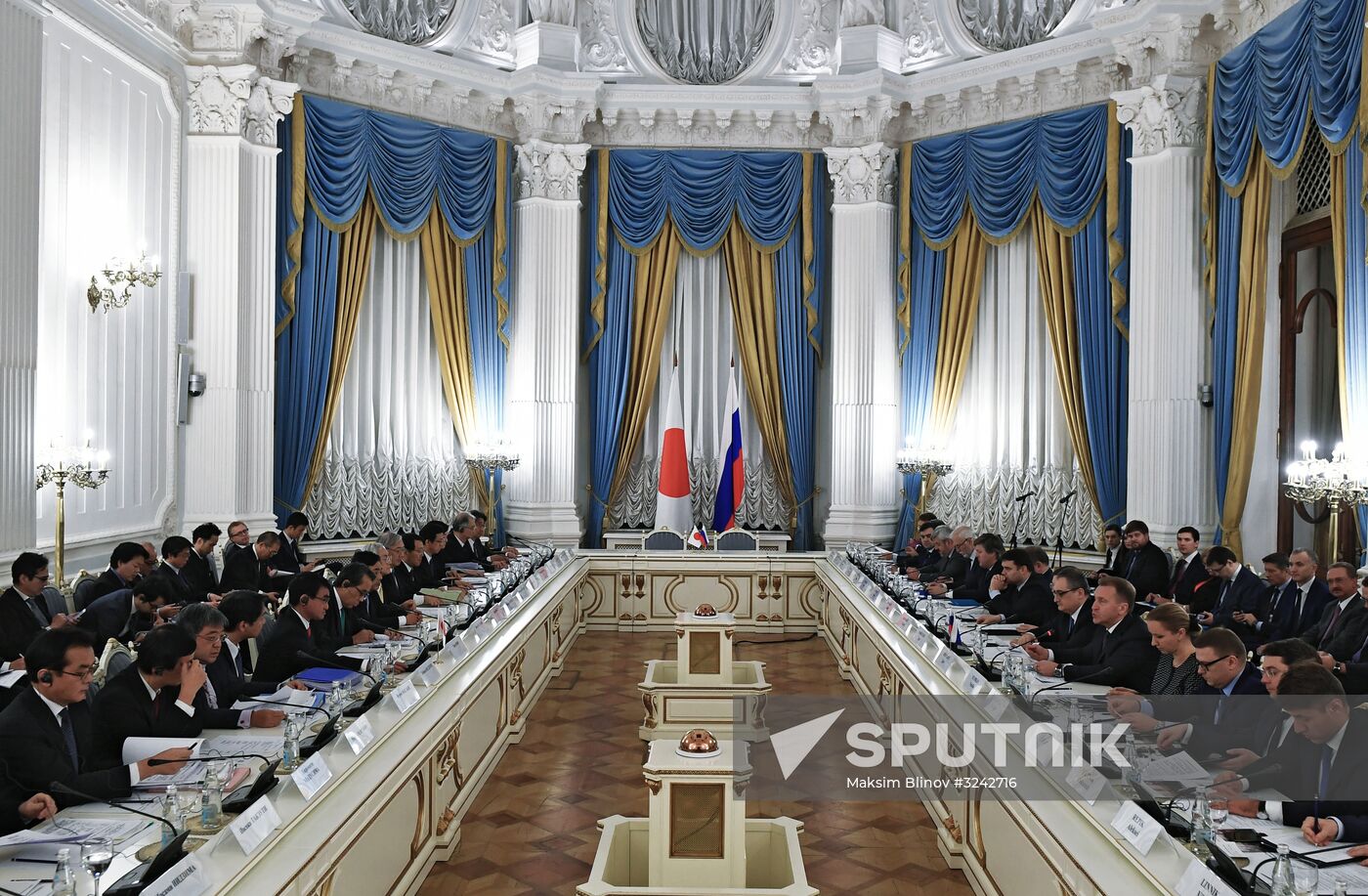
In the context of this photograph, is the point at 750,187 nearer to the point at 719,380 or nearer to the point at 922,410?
the point at 719,380

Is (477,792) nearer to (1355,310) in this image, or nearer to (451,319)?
(1355,310)

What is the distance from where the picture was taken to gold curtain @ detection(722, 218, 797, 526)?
12102 mm

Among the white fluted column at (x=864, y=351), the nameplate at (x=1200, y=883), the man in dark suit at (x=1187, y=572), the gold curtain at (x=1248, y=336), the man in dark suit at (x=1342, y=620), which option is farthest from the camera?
the white fluted column at (x=864, y=351)

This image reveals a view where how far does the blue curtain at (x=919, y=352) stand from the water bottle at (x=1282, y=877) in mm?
9168

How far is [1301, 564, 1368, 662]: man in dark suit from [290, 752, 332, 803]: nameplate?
4.86m

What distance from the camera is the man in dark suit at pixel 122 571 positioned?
6.40 metres

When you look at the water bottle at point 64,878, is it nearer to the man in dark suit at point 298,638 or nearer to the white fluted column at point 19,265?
the man in dark suit at point 298,638

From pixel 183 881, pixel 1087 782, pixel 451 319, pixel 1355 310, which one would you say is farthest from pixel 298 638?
pixel 451 319

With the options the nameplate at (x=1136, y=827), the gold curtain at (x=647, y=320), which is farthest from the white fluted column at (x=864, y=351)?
the nameplate at (x=1136, y=827)

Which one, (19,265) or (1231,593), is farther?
(1231,593)

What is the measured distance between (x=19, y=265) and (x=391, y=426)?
5196 mm

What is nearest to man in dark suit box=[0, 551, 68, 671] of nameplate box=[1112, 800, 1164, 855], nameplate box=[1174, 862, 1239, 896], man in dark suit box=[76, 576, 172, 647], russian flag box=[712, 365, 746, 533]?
man in dark suit box=[76, 576, 172, 647]

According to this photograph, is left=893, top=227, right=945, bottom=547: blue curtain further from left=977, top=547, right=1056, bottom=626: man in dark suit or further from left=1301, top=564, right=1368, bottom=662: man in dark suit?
left=1301, top=564, right=1368, bottom=662: man in dark suit

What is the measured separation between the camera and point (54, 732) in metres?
3.18
